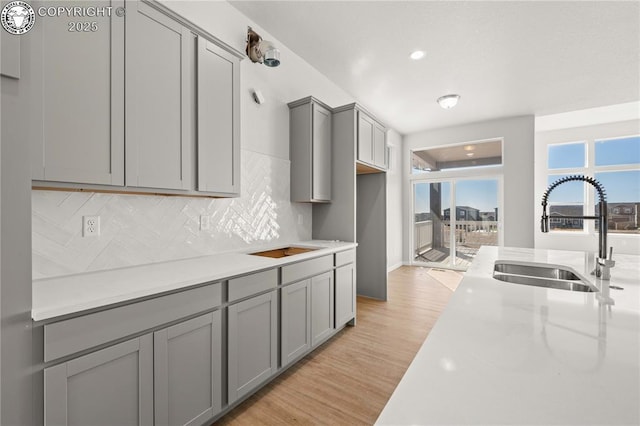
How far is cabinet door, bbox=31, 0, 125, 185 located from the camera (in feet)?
4.04

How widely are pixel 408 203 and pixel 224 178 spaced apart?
17.0 feet

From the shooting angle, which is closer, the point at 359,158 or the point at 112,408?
the point at 112,408

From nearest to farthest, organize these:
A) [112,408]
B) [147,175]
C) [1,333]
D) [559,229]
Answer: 1. [1,333]
2. [112,408]
3. [147,175]
4. [559,229]

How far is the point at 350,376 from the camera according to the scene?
2176 millimetres

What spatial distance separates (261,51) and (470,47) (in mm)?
2301

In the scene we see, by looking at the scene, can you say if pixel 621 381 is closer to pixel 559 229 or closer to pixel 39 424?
pixel 39 424

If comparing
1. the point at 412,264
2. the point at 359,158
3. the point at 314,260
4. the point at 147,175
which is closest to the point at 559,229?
the point at 412,264

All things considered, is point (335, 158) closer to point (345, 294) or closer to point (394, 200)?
point (345, 294)

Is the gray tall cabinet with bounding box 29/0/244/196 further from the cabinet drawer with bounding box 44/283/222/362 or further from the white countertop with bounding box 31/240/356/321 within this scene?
the cabinet drawer with bounding box 44/283/222/362

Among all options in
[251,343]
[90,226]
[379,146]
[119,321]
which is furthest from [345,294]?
[90,226]

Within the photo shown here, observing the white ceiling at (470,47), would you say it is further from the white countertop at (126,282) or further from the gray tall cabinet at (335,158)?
the white countertop at (126,282)

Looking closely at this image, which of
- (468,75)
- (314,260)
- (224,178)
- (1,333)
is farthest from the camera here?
(468,75)

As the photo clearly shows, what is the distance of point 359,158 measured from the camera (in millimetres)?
3312

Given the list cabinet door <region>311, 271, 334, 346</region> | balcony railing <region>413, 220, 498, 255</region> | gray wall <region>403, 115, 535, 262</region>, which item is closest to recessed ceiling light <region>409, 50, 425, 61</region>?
cabinet door <region>311, 271, 334, 346</region>
